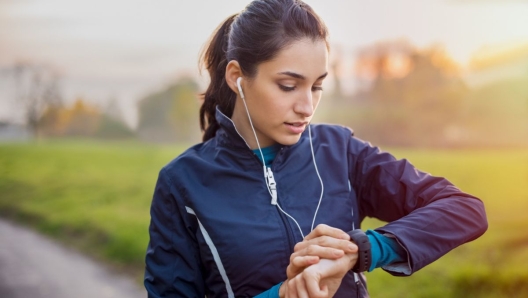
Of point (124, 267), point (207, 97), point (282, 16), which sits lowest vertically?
point (124, 267)

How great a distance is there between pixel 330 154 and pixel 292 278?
535 mm

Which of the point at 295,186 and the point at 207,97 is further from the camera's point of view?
the point at 207,97

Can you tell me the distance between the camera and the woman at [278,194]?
1.65m

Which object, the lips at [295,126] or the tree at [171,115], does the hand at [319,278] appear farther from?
the tree at [171,115]

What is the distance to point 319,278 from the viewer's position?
4.94ft

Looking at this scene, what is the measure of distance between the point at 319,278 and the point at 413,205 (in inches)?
18.8

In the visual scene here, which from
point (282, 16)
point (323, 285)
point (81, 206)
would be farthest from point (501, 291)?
point (81, 206)

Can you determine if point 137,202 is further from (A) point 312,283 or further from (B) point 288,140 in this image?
(A) point 312,283

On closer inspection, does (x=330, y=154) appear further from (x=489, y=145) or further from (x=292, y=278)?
(x=489, y=145)

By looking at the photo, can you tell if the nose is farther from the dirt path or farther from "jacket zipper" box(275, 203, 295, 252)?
the dirt path

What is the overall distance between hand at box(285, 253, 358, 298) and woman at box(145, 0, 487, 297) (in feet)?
0.05

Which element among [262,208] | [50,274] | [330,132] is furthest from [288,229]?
[50,274]

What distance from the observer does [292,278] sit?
A: 5.09 feet

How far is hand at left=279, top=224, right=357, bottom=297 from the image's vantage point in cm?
153
